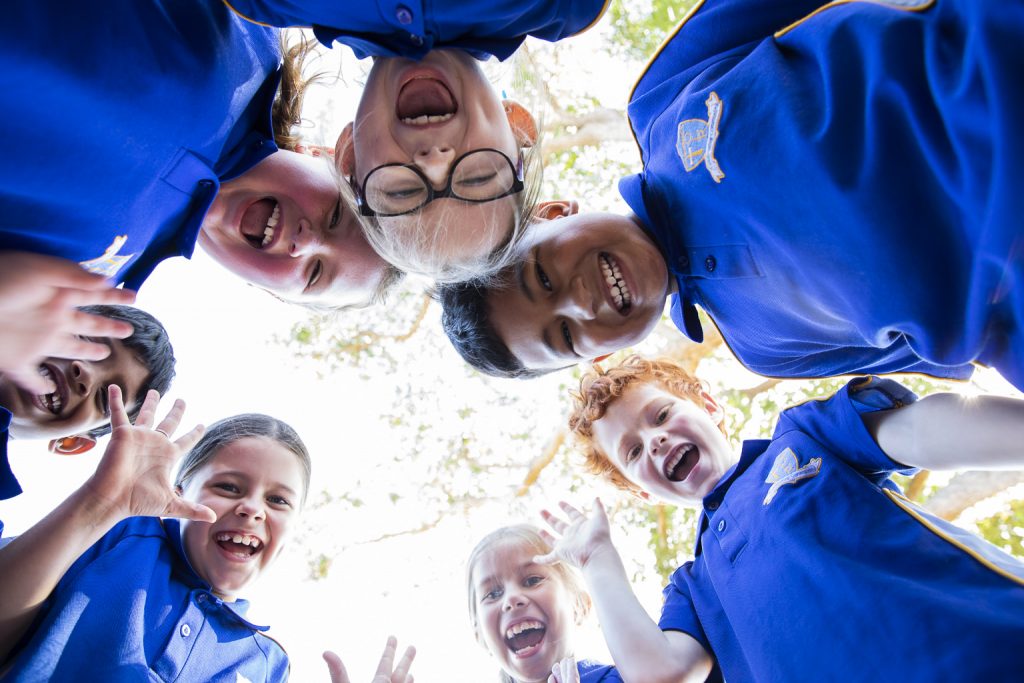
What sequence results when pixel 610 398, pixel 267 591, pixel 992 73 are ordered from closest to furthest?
1. pixel 992 73
2. pixel 610 398
3. pixel 267 591

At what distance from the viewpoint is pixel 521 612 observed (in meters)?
2.61

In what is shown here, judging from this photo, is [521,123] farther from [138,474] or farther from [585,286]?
[138,474]

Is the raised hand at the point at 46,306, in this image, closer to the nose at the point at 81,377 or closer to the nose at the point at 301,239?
the nose at the point at 301,239

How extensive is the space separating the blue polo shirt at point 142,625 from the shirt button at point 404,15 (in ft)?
5.35

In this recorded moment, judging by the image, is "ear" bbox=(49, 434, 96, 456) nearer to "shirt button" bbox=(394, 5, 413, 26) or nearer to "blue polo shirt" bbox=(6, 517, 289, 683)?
"blue polo shirt" bbox=(6, 517, 289, 683)

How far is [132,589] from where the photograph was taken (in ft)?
6.02

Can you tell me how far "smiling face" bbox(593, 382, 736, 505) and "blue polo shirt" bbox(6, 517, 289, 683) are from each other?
138 centimetres

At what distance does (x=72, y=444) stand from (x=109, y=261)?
130 centimetres

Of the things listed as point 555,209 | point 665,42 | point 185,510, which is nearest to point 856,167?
point 665,42

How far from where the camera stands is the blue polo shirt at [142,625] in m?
1.67

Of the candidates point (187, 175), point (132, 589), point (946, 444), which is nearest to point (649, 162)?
point (946, 444)

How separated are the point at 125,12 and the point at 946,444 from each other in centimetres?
195

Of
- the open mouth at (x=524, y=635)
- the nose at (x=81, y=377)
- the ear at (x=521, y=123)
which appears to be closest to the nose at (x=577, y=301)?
the ear at (x=521, y=123)

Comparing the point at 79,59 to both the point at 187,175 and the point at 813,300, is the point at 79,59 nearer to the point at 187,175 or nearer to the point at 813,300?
the point at 187,175
